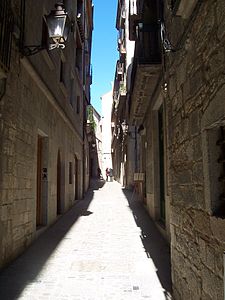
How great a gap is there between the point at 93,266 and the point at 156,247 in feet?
5.04

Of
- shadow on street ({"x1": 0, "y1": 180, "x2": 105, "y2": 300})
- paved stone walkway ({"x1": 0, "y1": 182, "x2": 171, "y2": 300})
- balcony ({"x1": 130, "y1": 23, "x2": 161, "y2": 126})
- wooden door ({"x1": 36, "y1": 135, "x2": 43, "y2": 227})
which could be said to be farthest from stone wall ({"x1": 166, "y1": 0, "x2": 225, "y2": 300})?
wooden door ({"x1": 36, "y1": 135, "x2": 43, "y2": 227})

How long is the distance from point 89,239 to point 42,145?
2667 millimetres

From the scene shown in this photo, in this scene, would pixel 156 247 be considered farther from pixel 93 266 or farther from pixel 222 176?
pixel 222 176

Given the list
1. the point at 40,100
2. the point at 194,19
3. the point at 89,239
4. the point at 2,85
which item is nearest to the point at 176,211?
the point at 194,19

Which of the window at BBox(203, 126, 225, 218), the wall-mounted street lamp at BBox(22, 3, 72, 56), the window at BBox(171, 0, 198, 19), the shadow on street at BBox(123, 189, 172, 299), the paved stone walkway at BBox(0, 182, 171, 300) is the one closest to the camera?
the window at BBox(203, 126, 225, 218)

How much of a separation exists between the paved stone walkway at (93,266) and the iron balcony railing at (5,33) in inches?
124

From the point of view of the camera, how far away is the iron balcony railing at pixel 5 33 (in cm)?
480

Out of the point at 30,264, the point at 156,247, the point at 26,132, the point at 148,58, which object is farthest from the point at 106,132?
the point at 30,264

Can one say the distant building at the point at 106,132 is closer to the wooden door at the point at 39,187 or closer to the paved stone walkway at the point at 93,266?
the paved stone walkway at the point at 93,266

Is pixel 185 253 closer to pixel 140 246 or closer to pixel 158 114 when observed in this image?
pixel 140 246

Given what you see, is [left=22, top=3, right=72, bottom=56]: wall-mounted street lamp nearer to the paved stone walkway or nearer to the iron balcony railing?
the iron balcony railing

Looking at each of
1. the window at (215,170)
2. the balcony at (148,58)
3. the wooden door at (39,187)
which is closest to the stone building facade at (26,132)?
the wooden door at (39,187)

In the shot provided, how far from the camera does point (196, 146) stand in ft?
9.89

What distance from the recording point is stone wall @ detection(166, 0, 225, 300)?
8.07 feet
